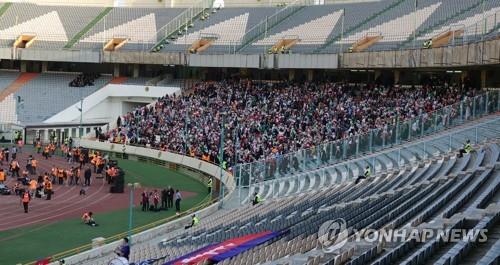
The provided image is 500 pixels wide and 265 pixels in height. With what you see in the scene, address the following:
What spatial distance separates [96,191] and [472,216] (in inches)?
821

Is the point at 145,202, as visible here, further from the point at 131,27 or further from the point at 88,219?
the point at 131,27

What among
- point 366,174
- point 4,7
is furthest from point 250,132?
A: point 4,7

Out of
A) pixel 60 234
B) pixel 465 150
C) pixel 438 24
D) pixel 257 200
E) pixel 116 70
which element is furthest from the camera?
pixel 116 70

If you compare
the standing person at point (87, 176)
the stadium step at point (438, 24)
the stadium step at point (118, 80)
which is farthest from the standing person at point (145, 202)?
the stadium step at point (118, 80)

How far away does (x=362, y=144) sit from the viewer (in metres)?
25.0

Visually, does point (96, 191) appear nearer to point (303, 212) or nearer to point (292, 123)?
point (292, 123)

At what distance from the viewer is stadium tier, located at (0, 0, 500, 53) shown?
41750 millimetres

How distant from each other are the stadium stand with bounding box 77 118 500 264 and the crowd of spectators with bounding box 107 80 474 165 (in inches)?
373

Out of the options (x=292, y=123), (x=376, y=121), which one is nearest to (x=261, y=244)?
(x=376, y=121)

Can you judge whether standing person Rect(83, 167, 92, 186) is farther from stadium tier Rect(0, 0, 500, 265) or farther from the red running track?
the red running track

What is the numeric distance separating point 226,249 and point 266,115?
933 inches

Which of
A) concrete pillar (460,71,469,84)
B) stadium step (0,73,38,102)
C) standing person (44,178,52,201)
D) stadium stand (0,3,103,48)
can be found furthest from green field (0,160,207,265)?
stadium stand (0,3,103,48)

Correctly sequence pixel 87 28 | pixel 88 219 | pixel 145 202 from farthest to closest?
pixel 87 28
pixel 145 202
pixel 88 219

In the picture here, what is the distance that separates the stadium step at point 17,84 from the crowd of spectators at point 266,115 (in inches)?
338
